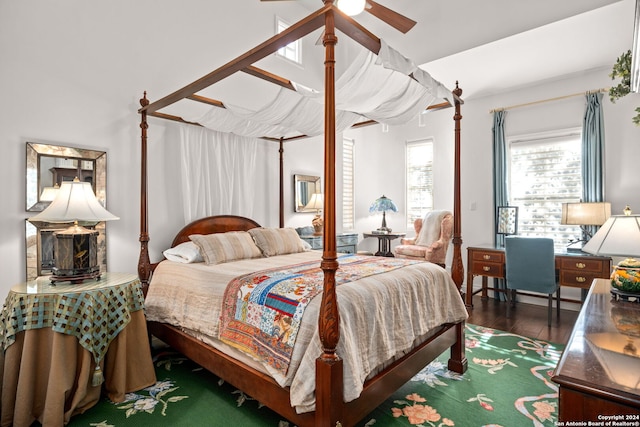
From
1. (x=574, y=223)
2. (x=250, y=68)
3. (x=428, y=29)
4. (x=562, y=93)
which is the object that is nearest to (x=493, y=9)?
(x=428, y=29)

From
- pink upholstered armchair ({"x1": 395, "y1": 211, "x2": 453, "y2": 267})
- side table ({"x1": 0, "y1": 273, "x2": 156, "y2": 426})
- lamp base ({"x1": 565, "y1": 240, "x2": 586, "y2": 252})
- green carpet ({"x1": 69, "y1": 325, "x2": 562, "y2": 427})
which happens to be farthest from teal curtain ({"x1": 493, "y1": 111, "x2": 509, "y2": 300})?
side table ({"x1": 0, "y1": 273, "x2": 156, "y2": 426})

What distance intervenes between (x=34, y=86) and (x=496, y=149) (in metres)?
5.38

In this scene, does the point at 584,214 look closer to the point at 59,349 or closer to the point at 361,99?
the point at 361,99

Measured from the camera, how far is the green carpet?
2.05 meters

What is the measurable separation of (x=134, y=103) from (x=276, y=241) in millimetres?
1943

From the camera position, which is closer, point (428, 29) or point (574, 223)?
point (574, 223)

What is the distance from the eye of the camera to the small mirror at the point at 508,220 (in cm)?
476

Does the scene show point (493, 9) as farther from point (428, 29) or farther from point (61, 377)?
point (61, 377)

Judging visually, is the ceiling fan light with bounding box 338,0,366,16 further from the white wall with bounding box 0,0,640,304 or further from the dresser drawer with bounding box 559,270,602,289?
the dresser drawer with bounding box 559,270,602,289

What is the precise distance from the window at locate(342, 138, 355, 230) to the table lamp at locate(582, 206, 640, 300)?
427 centimetres

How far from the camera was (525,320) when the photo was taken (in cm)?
396

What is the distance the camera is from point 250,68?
2.21m

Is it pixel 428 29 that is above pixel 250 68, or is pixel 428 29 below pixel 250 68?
above

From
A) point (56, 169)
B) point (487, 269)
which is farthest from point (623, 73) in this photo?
point (56, 169)
